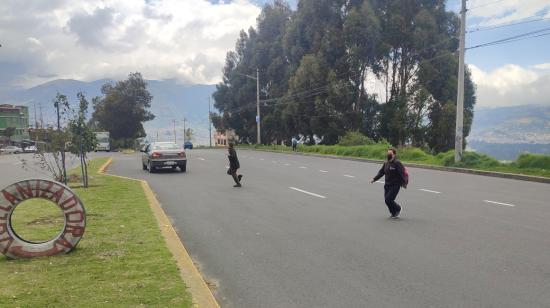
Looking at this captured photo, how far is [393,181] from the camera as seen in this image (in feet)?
33.1

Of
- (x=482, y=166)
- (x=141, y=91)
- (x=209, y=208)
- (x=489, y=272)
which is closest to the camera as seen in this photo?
(x=489, y=272)

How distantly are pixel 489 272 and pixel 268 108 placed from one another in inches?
2183

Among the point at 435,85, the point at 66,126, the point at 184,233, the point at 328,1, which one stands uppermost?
the point at 328,1

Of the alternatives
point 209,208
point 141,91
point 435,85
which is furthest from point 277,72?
point 209,208

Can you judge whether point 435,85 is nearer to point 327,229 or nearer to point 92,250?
point 327,229

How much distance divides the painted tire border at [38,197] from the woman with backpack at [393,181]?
5883mm

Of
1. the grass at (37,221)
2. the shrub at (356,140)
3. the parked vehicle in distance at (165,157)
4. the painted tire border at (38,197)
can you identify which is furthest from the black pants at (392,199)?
the shrub at (356,140)

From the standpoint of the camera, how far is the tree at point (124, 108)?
83375 mm

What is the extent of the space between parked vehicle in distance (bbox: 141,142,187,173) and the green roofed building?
9043cm

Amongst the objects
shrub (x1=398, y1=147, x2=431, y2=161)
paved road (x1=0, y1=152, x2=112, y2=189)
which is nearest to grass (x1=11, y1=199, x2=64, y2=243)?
paved road (x1=0, y1=152, x2=112, y2=189)

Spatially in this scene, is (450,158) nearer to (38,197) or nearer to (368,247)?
(368,247)

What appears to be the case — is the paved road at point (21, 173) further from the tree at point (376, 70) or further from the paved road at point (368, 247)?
the tree at point (376, 70)

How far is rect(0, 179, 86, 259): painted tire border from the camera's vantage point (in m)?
6.23

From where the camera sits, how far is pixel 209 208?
11414 mm
